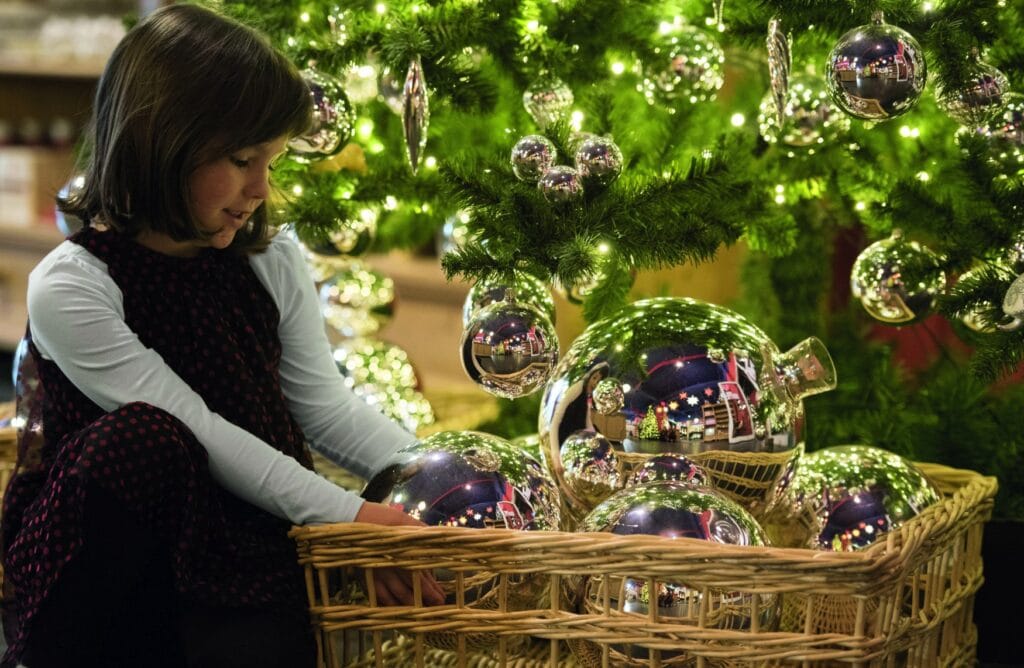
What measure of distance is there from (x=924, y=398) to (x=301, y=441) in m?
0.69

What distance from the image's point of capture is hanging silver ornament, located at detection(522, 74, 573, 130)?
49.1 inches

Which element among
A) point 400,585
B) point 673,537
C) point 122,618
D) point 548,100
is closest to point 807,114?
point 548,100

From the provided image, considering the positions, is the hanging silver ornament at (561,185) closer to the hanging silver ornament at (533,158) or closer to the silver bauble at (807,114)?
the hanging silver ornament at (533,158)

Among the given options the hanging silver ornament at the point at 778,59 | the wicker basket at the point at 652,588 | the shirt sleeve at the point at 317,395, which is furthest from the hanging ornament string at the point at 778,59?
the shirt sleeve at the point at 317,395

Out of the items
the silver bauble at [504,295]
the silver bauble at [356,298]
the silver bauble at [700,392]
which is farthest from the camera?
the silver bauble at [356,298]

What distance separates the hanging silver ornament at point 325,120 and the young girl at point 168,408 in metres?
0.09

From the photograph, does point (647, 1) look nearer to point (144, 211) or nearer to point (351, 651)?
point (144, 211)

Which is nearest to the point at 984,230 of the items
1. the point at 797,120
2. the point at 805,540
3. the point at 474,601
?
the point at 797,120

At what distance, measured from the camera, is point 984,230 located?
1165 millimetres

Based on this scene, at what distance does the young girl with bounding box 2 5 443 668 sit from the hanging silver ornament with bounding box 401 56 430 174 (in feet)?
0.30

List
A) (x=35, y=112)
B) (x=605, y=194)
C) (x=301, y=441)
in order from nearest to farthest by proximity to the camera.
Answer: (x=605, y=194)
(x=301, y=441)
(x=35, y=112)

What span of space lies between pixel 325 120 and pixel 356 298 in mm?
364

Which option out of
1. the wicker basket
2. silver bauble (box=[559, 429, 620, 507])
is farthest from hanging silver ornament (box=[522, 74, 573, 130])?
the wicker basket

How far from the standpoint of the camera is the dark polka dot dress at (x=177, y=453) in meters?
0.99
